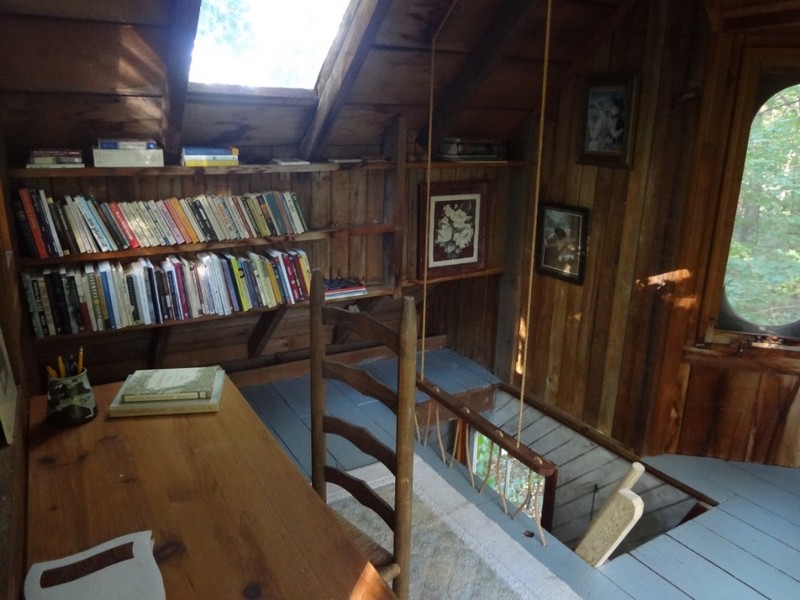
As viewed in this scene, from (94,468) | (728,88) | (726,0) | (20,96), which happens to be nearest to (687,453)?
(728,88)

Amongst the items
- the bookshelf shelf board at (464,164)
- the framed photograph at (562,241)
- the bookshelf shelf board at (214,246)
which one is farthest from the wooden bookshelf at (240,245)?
the framed photograph at (562,241)

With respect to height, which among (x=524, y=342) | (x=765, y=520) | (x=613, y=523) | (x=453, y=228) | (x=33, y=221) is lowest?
(x=765, y=520)

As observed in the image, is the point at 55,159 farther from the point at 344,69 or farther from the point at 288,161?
the point at 344,69

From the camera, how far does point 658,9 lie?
2.37 meters

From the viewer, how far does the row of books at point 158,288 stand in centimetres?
232

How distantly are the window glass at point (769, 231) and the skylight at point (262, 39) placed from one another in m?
1.69

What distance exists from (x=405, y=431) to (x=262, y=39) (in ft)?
5.58

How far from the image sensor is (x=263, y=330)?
121 inches

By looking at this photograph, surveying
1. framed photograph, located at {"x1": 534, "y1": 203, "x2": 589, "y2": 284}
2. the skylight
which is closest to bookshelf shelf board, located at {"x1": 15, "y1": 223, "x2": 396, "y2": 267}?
the skylight

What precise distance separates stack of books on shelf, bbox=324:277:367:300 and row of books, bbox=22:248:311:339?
5.8 inches

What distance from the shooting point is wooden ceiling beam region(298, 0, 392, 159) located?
6.97 ft

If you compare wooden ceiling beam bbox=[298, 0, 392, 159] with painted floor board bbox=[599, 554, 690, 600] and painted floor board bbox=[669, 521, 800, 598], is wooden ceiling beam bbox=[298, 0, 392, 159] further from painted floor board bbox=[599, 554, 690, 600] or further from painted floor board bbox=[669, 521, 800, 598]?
painted floor board bbox=[669, 521, 800, 598]

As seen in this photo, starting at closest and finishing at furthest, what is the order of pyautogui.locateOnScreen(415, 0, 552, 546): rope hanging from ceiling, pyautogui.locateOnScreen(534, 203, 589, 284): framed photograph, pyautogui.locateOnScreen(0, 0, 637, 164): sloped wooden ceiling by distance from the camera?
pyautogui.locateOnScreen(0, 0, 637, 164): sloped wooden ceiling, pyautogui.locateOnScreen(415, 0, 552, 546): rope hanging from ceiling, pyautogui.locateOnScreen(534, 203, 589, 284): framed photograph

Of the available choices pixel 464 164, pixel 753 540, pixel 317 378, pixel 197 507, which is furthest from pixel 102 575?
pixel 464 164
